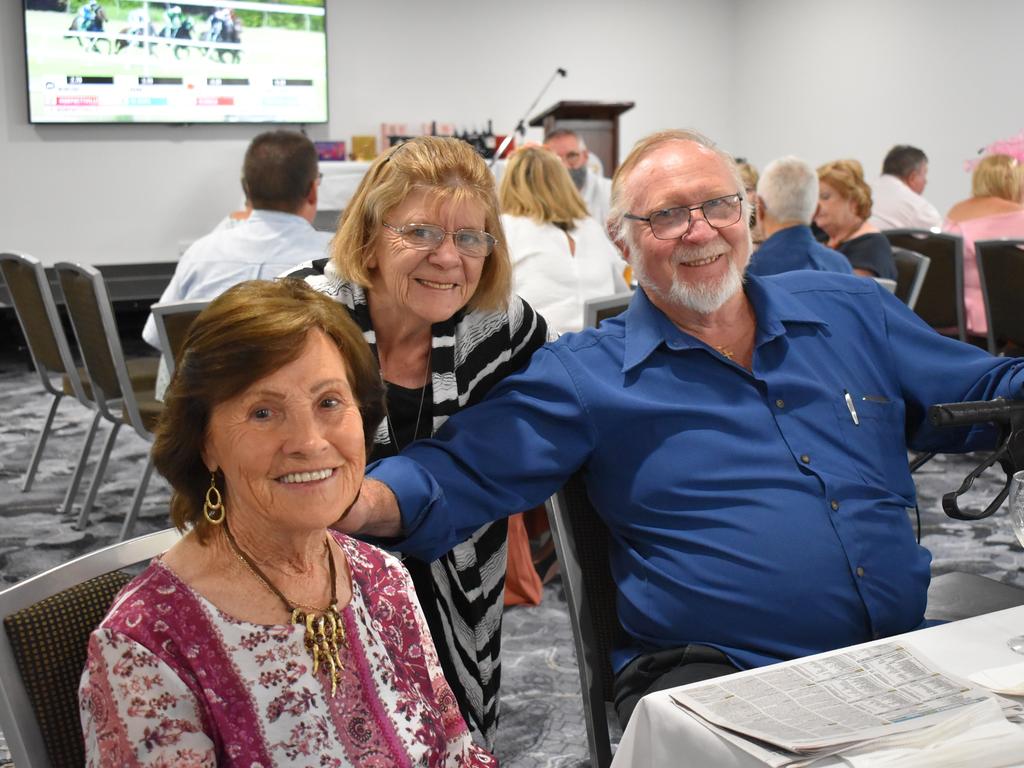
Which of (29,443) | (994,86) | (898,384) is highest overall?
(994,86)

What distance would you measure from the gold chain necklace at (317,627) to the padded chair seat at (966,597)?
1195 millimetres

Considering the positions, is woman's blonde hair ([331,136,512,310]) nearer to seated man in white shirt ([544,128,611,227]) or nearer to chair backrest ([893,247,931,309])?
chair backrest ([893,247,931,309])

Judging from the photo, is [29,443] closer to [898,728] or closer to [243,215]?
[243,215]

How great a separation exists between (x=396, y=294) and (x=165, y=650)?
818 millimetres

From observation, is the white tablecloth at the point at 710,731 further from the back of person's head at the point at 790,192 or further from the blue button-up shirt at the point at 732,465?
the back of person's head at the point at 790,192

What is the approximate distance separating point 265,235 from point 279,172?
218 mm

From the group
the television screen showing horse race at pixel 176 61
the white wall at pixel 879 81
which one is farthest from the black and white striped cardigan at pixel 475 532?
Result: the white wall at pixel 879 81

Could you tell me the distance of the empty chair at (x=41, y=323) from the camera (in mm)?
4160

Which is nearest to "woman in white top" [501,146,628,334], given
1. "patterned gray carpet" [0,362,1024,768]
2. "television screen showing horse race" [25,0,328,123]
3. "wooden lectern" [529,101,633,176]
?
"patterned gray carpet" [0,362,1024,768]

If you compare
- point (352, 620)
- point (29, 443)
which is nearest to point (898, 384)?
point (352, 620)

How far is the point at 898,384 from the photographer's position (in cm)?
195

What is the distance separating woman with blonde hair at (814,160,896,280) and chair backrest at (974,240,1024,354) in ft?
1.19

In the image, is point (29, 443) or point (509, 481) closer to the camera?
point (509, 481)

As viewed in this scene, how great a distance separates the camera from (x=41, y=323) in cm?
434
